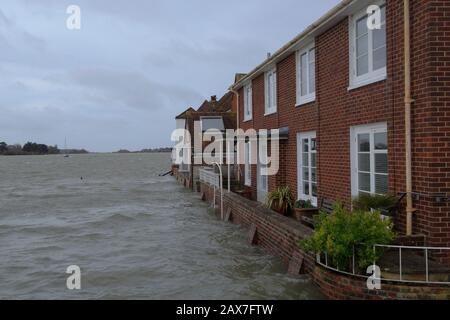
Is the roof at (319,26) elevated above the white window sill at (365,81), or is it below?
above

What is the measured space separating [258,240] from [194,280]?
321 cm

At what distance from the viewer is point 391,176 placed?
8758 millimetres

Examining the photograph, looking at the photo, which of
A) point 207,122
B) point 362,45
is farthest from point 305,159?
point 207,122

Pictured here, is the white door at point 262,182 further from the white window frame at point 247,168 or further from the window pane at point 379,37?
the window pane at point 379,37

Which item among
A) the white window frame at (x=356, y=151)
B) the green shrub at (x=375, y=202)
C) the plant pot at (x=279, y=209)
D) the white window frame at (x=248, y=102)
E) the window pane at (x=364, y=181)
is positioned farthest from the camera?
the white window frame at (x=248, y=102)

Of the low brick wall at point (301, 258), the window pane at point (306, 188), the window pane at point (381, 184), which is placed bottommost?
the low brick wall at point (301, 258)

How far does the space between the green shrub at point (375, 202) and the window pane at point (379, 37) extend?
2.98 metres

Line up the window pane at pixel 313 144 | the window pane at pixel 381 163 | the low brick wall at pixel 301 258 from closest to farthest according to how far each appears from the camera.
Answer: the low brick wall at pixel 301 258 < the window pane at pixel 381 163 < the window pane at pixel 313 144

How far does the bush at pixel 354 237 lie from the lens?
269 inches

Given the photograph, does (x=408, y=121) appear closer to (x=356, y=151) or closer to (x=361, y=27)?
(x=356, y=151)

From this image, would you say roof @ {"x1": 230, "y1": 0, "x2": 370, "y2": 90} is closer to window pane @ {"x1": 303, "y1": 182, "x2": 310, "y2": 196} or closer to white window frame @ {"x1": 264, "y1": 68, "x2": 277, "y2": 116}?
white window frame @ {"x1": 264, "y1": 68, "x2": 277, "y2": 116}

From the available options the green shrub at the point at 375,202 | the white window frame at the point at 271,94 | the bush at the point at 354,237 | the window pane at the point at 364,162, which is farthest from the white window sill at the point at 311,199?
the bush at the point at 354,237

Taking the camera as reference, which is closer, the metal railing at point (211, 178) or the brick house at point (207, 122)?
the metal railing at point (211, 178)

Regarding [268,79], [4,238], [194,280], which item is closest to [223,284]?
[194,280]
